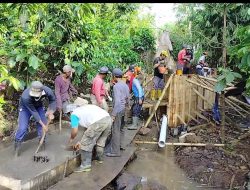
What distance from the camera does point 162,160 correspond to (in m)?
8.34

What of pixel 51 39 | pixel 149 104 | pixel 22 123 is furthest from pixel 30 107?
pixel 149 104

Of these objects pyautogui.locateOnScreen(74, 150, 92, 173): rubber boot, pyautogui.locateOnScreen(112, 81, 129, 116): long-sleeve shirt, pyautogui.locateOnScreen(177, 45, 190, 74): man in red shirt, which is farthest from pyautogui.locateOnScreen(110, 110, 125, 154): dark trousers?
pyautogui.locateOnScreen(177, 45, 190, 74): man in red shirt

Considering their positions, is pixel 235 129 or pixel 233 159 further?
pixel 235 129

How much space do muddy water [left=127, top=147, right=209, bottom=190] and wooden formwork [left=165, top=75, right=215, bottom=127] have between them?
5.08 ft

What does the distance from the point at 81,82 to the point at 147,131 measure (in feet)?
9.95

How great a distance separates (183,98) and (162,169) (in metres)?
3.26

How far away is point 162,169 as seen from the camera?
7789mm

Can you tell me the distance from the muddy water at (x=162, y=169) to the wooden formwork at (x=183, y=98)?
1548 millimetres

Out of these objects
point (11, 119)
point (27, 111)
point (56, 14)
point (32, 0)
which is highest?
point (56, 14)

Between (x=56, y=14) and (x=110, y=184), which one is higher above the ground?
(x=56, y=14)

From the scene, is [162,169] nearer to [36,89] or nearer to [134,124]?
→ [134,124]

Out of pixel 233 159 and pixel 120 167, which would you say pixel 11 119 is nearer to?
pixel 120 167

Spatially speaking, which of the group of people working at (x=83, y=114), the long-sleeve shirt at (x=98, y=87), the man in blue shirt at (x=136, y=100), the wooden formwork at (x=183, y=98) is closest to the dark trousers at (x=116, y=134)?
the group of people working at (x=83, y=114)

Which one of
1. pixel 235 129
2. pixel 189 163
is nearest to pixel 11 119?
pixel 189 163
